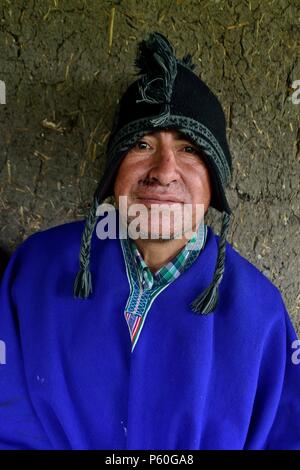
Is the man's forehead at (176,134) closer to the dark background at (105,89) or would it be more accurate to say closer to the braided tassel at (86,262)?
the braided tassel at (86,262)

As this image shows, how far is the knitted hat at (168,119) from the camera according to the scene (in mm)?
1075

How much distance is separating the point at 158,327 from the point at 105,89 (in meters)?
0.80

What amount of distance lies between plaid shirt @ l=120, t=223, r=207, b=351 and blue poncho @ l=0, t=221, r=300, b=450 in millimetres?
18

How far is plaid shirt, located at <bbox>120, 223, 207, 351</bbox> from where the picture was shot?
1.19 metres

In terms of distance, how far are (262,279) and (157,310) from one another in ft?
1.02

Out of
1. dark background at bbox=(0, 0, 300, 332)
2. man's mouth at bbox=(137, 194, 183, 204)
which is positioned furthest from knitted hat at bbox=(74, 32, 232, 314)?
dark background at bbox=(0, 0, 300, 332)

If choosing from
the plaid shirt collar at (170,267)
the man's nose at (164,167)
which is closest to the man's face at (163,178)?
the man's nose at (164,167)

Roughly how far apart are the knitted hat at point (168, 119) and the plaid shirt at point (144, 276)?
0.31 feet

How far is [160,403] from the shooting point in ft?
3.78

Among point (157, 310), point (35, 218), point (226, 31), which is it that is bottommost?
point (157, 310)
